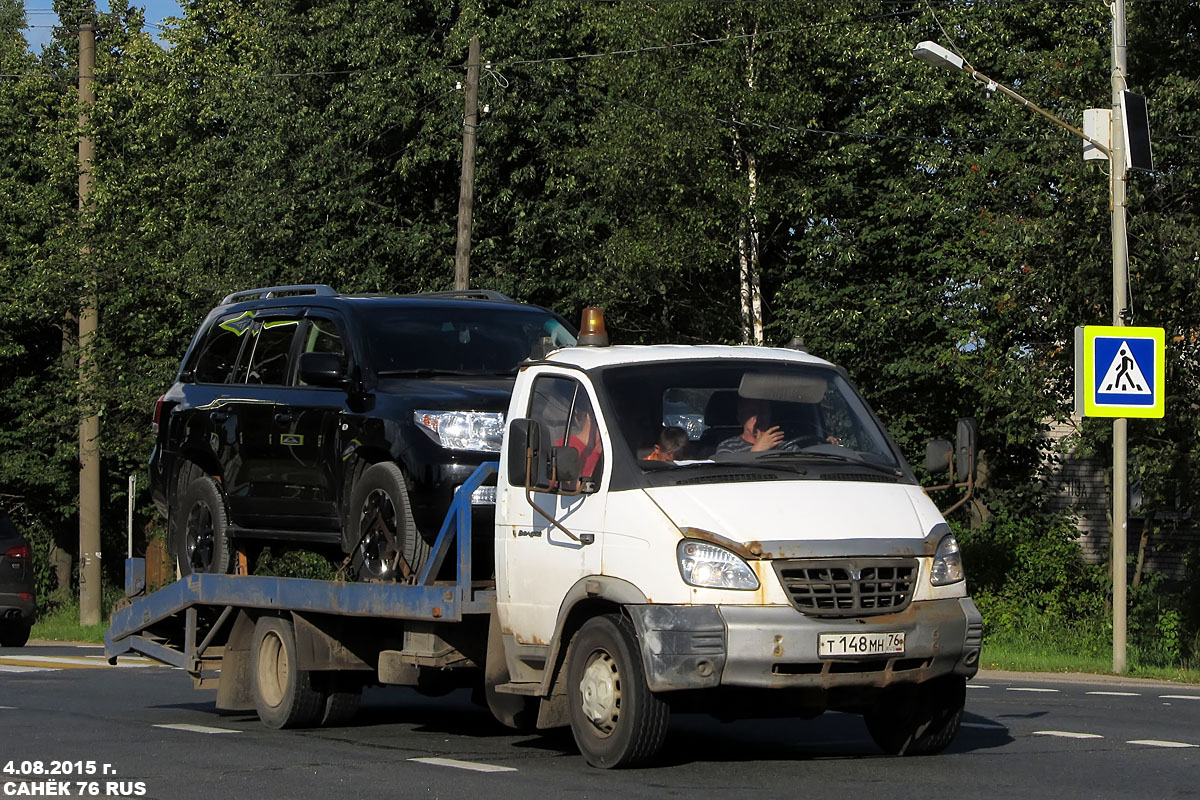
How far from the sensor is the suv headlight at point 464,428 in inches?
425

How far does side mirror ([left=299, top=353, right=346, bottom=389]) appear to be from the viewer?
37.0 ft

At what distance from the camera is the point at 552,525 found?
9625 mm

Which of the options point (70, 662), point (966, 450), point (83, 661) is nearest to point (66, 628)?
point (83, 661)

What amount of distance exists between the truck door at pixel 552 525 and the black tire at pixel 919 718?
1.77m

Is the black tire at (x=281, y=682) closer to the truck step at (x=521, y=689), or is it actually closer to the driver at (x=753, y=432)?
the truck step at (x=521, y=689)

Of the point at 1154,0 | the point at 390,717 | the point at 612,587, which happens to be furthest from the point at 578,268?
the point at 612,587

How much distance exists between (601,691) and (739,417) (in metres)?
1.60

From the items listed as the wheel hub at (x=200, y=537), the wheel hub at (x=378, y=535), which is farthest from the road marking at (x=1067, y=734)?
the wheel hub at (x=200, y=537)

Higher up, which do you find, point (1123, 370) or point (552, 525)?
point (1123, 370)

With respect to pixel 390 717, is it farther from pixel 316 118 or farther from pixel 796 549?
pixel 316 118

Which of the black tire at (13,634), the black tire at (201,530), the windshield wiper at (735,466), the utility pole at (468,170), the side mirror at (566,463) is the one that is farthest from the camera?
the utility pole at (468,170)

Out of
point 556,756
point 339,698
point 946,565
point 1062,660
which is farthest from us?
point 1062,660

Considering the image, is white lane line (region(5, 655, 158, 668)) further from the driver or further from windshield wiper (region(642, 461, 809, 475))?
windshield wiper (region(642, 461, 809, 475))

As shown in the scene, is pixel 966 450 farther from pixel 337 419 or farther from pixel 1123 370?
pixel 1123 370
